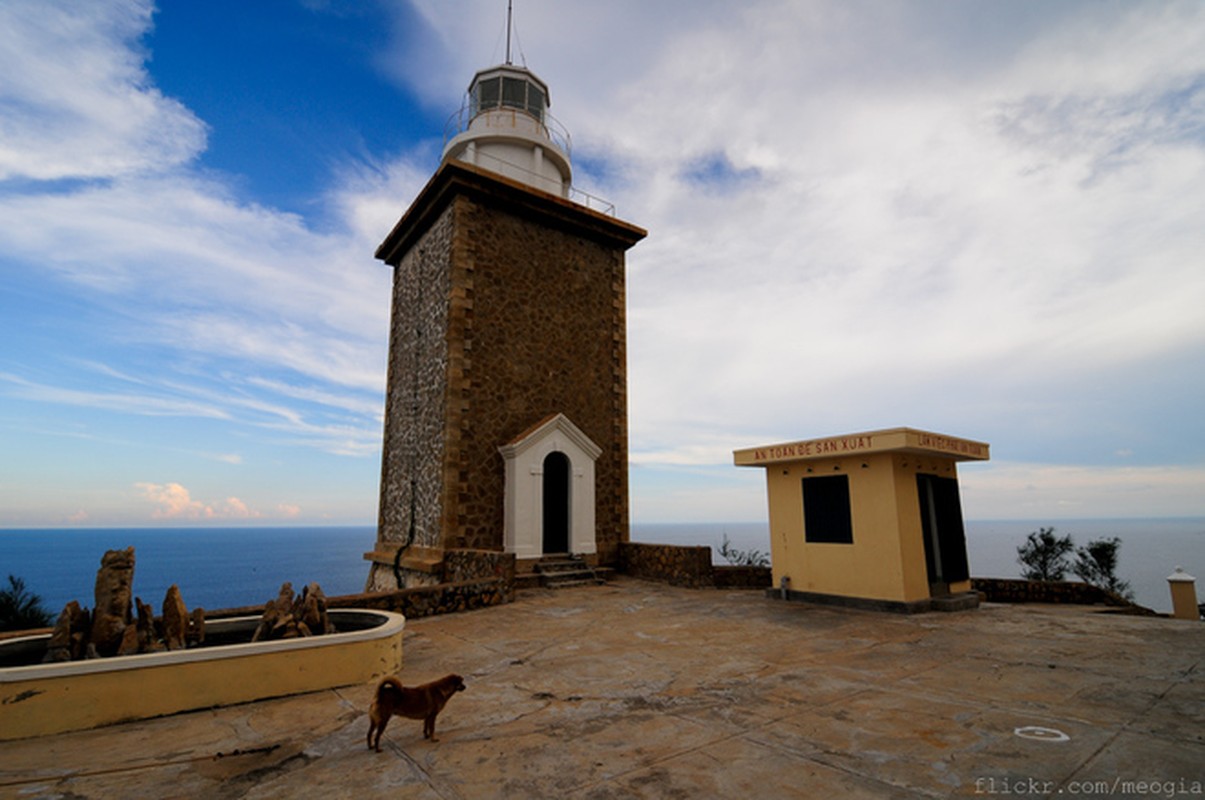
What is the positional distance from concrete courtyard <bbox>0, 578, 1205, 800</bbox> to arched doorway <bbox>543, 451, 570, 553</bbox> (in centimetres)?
731

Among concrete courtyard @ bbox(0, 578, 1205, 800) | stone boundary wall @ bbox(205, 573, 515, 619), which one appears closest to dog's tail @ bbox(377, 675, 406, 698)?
concrete courtyard @ bbox(0, 578, 1205, 800)

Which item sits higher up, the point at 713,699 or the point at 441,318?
the point at 441,318

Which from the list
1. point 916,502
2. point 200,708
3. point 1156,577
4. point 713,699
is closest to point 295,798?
point 200,708

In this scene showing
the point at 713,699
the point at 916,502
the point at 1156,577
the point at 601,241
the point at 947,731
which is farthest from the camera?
the point at 1156,577

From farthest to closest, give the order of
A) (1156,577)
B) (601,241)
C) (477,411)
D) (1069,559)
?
(1156,577) → (1069,559) → (601,241) → (477,411)

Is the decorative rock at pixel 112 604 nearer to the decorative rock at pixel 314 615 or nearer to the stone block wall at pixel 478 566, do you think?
the decorative rock at pixel 314 615

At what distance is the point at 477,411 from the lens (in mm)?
13633

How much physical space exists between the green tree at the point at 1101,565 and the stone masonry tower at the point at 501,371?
18860 mm

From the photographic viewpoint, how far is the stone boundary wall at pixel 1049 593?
1311 centimetres

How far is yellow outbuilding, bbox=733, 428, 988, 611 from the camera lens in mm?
9031

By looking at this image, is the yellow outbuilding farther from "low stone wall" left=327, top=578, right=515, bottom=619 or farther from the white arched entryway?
"low stone wall" left=327, top=578, right=515, bottom=619

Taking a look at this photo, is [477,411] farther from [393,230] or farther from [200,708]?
[200,708]

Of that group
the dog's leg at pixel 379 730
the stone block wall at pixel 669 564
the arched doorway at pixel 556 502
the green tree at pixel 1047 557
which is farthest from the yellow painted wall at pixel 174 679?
the green tree at pixel 1047 557

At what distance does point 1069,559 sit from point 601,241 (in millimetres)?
21742
